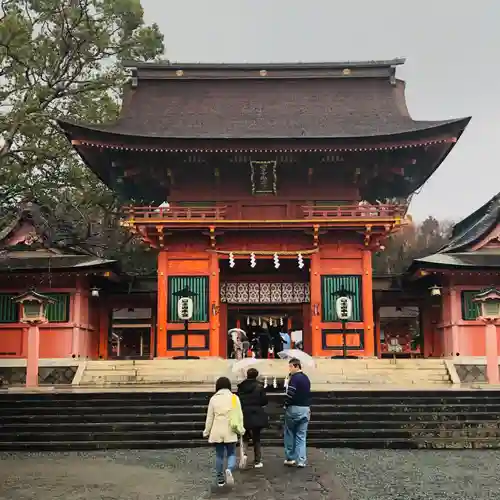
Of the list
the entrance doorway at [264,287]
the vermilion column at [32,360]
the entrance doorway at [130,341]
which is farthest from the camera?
the entrance doorway at [130,341]

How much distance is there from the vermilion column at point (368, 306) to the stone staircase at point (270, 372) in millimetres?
1505

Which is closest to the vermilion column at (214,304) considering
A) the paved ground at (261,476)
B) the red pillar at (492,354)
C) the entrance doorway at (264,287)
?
the entrance doorway at (264,287)

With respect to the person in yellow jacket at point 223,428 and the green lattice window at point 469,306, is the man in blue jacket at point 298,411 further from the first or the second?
the green lattice window at point 469,306

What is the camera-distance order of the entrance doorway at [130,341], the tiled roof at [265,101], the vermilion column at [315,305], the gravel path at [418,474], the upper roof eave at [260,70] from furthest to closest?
the entrance doorway at [130,341] < the upper roof eave at [260,70] < the tiled roof at [265,101] < the vermilion column at [315,305] < the gravel path at [418,474]

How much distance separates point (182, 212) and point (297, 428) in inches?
570

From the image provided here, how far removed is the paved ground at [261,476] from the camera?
347 inches

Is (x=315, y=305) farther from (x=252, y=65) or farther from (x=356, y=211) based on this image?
(x=252, y=65)

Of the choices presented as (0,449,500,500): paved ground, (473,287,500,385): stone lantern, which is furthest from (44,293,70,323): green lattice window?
(473,287,500,385): stone lantern

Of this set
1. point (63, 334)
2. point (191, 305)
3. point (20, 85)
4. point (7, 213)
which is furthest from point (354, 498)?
point (20, 85)

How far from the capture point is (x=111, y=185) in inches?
1074

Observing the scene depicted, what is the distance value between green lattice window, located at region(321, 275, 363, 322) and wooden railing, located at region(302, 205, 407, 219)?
225 cm

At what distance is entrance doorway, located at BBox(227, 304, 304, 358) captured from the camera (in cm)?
2761

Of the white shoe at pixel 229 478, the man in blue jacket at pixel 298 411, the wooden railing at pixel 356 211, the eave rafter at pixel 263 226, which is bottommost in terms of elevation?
the white shoe at pixel 229 478

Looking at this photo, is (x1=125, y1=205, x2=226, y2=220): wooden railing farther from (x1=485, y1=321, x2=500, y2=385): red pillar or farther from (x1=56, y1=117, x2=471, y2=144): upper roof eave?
(x1=485, y1=321, x2=500, y2=385): red pillar
